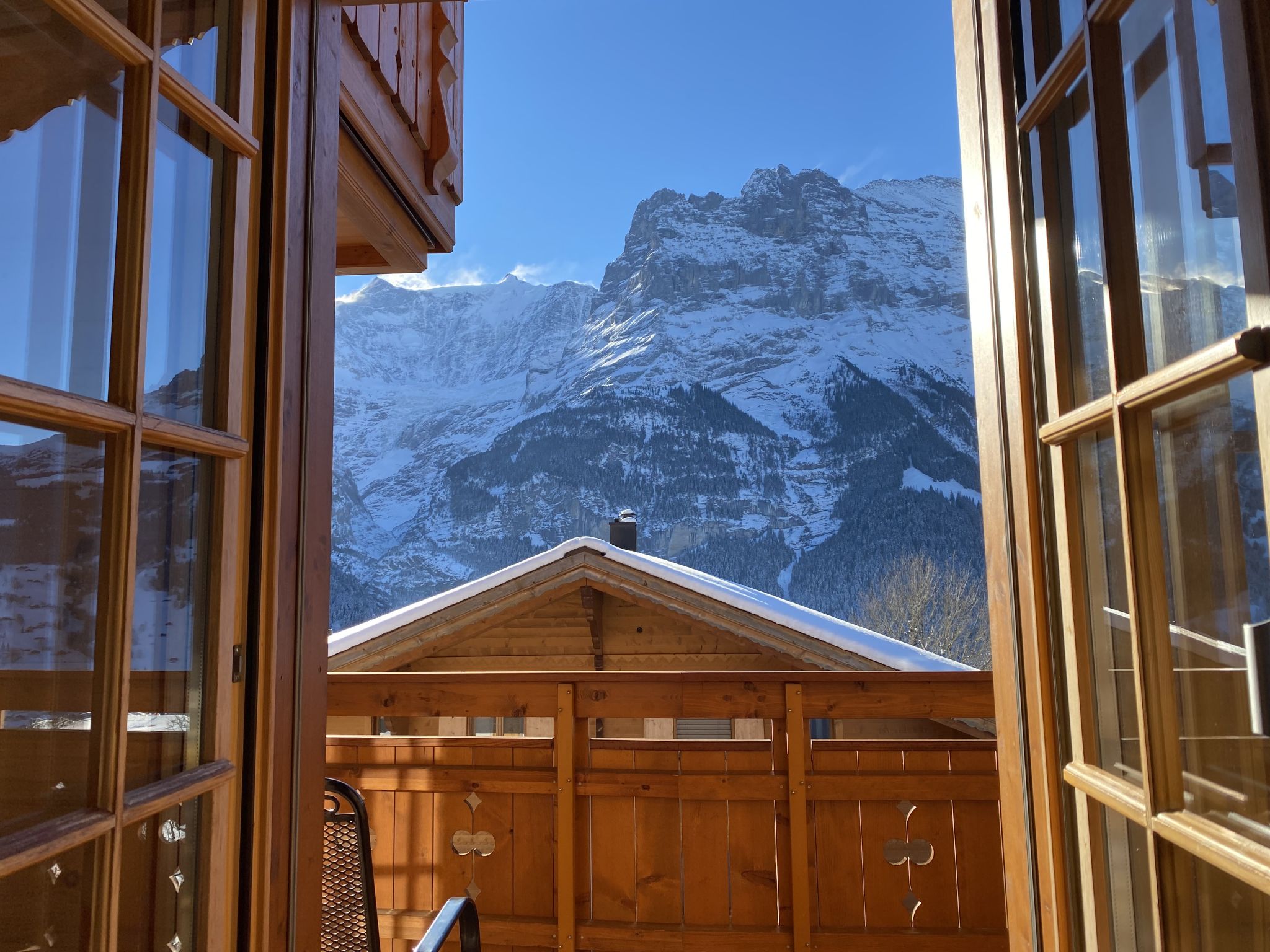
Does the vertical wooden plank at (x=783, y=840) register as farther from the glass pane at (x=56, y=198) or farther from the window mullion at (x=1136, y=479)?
the glass pane at (x=56, y=198)

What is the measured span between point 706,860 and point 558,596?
12.5ft

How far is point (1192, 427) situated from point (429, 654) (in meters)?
6.14

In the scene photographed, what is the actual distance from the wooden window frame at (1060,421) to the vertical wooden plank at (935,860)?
57.5 inches

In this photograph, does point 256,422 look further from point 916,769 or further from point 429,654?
point 429,654

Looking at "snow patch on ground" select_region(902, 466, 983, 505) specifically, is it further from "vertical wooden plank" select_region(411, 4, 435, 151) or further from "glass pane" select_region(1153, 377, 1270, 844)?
"glass pane" select_region(1153, 377, 1270, 844)

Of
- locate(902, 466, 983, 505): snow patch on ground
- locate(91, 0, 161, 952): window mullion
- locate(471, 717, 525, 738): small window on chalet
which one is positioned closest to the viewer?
locate(91, 0, 161, 952): window mullion

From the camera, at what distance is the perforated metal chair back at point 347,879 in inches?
71.2

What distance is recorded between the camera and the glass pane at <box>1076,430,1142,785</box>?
37.5 inches

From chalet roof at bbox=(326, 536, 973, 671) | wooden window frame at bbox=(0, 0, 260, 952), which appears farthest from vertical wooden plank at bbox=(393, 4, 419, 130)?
chalet roof at bbox=(326, 536, 973, 671)

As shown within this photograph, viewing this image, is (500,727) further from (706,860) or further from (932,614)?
(932,614)

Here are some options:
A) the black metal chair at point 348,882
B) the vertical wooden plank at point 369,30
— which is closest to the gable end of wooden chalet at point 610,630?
the black metal chair at point 348,882

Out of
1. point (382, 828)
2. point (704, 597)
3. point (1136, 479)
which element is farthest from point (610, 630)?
point (1136, 479)

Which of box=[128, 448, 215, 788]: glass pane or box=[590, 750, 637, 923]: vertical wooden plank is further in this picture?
box=[590, 750, 637, 923]: vertical wooden plank

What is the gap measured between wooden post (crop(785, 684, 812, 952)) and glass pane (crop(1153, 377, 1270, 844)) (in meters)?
1.85
